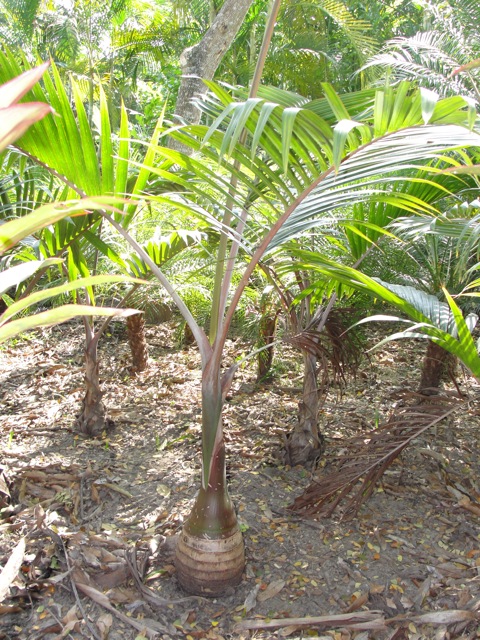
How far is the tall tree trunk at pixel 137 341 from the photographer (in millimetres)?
3230

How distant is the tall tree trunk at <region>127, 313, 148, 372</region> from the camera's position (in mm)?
3230

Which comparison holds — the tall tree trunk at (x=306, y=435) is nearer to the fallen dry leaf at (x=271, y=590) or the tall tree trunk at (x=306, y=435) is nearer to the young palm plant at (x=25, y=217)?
the fallen dry leaf at (x=271, y=590)

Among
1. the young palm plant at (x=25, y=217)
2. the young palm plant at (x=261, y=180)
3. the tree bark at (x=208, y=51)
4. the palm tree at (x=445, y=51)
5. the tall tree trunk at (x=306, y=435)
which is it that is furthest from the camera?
the palm tree at (x=445, y=51)

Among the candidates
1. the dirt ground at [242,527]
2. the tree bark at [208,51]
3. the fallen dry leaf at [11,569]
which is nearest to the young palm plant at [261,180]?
the dirt ground at [242,527]

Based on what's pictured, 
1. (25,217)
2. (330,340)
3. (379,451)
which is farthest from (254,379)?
(25,217)

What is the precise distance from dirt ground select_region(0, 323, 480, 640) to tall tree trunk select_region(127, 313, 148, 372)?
25cm

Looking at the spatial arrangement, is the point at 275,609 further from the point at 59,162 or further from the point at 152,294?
the point at 152,294

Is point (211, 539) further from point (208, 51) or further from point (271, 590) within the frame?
point (208, 51)

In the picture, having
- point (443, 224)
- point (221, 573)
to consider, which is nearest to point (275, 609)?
point (221, 573)

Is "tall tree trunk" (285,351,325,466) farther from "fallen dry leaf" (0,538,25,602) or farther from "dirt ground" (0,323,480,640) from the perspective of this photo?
"fallen dry leaf" (0,538,25,602)

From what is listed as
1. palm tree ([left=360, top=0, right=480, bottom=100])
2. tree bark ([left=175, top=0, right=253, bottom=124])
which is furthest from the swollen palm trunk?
palm tree ([left=360, top=0, right=480, bottom=100])

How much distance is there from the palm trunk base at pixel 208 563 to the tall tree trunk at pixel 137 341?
65.5 inches

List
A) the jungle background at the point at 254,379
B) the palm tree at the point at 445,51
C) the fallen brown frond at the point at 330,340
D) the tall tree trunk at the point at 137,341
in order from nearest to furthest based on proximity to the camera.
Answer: the jungle background at the point at 254,379 < the fallen brown frond at the point at 330,340 < the tall tree trunk at the point at 137,341 < the palm tree at the point at 445,51

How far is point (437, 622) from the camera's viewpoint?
1557 mm
